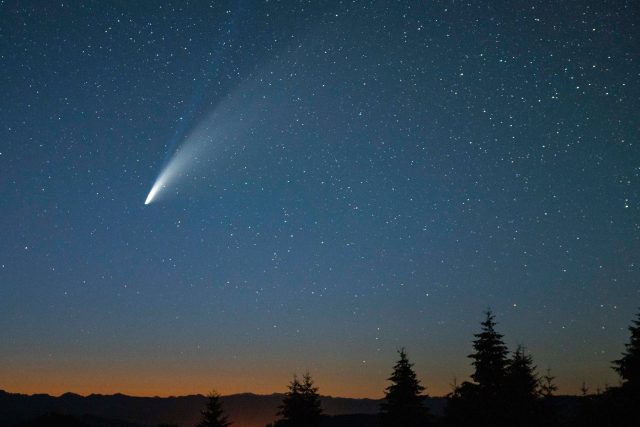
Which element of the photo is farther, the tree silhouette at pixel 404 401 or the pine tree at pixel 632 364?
the tree silhouette at pixel 404 401

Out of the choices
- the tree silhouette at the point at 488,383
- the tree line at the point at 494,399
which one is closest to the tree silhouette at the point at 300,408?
the tree line at the point at 494,399

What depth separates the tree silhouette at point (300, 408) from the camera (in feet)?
102

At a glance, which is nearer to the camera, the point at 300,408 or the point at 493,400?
the point at 493,400

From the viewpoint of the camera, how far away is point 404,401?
30484 mm

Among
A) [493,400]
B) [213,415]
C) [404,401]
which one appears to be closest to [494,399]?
[493,400]

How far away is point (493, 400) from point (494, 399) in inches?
2.8

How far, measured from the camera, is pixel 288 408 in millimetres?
31328

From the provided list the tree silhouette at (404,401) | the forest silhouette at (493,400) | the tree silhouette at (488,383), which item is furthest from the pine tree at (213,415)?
the tree silhouette at (488,383)

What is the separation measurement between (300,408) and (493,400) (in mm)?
14042

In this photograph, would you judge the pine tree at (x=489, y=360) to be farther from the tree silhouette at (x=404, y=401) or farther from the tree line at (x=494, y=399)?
the tree silhouette at (x=404, y=401)

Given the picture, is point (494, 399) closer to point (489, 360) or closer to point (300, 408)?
point (489, 360)

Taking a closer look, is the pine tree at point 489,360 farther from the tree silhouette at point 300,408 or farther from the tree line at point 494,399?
the tree silhouette at point 300,408

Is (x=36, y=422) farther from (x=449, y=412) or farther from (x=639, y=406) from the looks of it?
(x=639, y=406)

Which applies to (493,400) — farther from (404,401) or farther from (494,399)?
(404,401)
